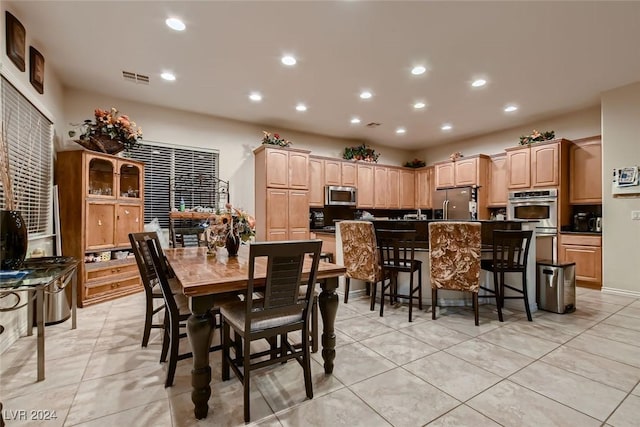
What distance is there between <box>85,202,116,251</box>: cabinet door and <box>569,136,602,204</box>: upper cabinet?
7214mm

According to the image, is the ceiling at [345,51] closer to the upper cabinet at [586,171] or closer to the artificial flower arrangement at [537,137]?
the artificial flower arrangement at [537,137]

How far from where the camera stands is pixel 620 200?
13.8 feet

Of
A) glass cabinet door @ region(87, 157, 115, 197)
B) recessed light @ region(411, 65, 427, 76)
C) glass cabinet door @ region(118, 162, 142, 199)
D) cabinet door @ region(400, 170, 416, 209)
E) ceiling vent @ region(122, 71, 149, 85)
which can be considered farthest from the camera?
cabinet door @ region(400, 170, 416, 209)

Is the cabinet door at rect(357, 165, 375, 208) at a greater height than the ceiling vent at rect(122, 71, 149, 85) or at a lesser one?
lesser

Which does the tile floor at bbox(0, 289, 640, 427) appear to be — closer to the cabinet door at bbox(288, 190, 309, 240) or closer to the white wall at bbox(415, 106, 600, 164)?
the cabinet door at bbox(288, 190, 309, 240)

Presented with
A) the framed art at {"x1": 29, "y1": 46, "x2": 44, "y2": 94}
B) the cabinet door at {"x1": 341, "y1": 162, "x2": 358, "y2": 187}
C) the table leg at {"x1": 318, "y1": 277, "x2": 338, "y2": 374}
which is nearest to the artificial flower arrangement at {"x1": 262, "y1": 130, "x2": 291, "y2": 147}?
the cabinet door at {"x1": 341, "y1": 162, "x2": 358, "y2": 187}

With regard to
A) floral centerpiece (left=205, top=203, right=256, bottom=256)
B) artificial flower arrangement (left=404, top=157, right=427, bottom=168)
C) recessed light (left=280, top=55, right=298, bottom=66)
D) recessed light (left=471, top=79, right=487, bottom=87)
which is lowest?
floral centerpiece (left=205, top=203, right=256, bottom=256)

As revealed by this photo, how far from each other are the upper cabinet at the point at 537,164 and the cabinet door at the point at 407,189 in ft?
7.52

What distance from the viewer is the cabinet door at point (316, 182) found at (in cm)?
611

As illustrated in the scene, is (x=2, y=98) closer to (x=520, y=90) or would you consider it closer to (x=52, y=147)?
(x=52, y=147)

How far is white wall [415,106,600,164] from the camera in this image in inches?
197

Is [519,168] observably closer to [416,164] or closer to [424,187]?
[424,187]

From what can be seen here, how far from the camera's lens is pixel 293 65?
3.56 metres

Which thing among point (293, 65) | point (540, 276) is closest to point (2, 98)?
point (293, 65)
